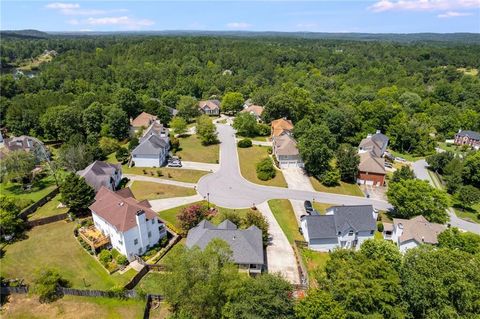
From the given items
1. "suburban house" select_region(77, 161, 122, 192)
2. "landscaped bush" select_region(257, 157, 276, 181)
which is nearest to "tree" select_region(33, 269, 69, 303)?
"suburban house" select_region(77, 161, 122, 192)

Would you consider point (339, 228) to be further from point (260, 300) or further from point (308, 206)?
point (260, 300)

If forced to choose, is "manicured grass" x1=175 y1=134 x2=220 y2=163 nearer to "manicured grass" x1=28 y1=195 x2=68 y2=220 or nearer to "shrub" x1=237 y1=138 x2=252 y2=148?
"shrub" x1=237 y1=138 x2=252 y2=148

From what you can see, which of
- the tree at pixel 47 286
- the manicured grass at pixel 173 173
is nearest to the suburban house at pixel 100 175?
the manicured grass at pixel 173 173

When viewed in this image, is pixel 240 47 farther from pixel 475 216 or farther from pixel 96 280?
pixel 96 280

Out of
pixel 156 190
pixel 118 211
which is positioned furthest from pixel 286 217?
pixel 118 211

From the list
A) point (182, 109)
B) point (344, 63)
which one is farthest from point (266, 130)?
point (344, 63)

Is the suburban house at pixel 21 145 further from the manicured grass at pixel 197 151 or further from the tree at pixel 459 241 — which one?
the tree at pixel 459 241
